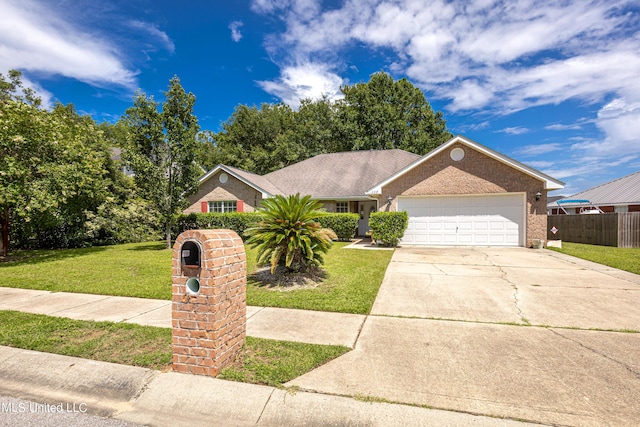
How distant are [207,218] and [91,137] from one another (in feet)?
24.7

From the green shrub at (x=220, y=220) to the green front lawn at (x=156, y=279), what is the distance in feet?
17.6

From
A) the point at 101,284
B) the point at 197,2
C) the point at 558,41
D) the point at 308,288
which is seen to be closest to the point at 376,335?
the point at 308,288

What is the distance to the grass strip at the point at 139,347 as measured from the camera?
3055mm

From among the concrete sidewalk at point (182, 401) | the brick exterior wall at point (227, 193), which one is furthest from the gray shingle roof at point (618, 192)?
the concrete sidewalk at point (182, 401)

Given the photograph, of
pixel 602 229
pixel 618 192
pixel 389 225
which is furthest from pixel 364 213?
pixel 618 192

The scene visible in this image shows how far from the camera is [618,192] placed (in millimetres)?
22062

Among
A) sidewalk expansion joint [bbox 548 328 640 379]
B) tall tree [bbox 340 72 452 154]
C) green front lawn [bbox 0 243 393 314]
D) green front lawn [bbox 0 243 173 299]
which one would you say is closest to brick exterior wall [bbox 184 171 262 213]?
green front lawn [bbox 0 243 393 314]

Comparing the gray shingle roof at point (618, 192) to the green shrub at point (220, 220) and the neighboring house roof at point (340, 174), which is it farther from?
the green shrub at point (220, 220)

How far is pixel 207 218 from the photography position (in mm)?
16922

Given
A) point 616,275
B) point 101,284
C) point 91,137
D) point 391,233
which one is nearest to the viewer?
point 101,284

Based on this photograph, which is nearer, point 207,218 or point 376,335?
point 376,335

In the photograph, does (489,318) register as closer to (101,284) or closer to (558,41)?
(101,284)

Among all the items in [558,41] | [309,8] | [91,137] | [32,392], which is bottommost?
[32,392]

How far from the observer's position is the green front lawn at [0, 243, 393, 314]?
5.59m
